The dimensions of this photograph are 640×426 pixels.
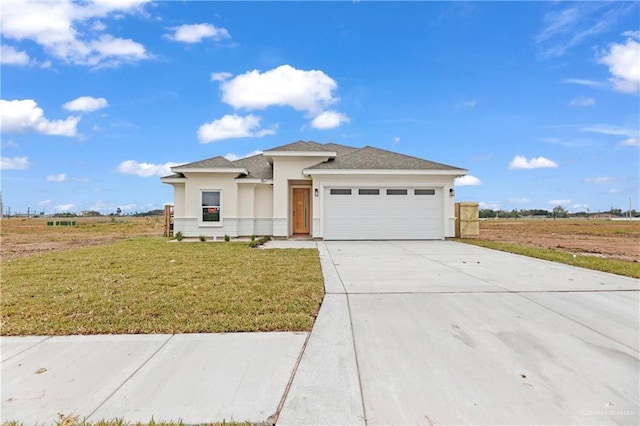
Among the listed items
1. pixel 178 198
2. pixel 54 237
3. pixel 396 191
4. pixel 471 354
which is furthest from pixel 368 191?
pixel 54 237

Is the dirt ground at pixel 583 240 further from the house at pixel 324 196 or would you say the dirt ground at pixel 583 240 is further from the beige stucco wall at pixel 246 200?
the beige stucco wall at pixel 246 200

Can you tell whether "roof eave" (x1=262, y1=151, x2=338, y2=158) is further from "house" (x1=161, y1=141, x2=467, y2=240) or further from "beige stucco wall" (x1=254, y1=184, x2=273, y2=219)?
"beige stucco wall" (x1=254, y1=184, x2=273, y2=219)

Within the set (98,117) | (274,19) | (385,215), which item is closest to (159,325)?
(385,215)

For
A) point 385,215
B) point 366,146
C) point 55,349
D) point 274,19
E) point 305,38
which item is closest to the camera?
point 55,349

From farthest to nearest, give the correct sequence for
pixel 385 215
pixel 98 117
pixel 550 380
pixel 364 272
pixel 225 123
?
pixel 225 123
pixel 98 117
pixel 385 215
pixel 364 272
pixel 550 380

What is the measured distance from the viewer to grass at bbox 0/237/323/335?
4027 millimetres

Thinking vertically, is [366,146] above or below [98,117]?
below

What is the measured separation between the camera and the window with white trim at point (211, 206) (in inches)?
605

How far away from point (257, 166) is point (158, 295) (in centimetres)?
1319

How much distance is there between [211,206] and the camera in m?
15.4

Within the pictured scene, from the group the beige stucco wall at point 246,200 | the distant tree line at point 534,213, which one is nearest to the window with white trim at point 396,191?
the beige stucco wall at point 246,200

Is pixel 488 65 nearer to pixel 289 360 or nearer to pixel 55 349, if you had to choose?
pixel 289 360

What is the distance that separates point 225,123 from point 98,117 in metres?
7.90

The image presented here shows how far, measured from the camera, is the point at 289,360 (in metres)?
3.12
